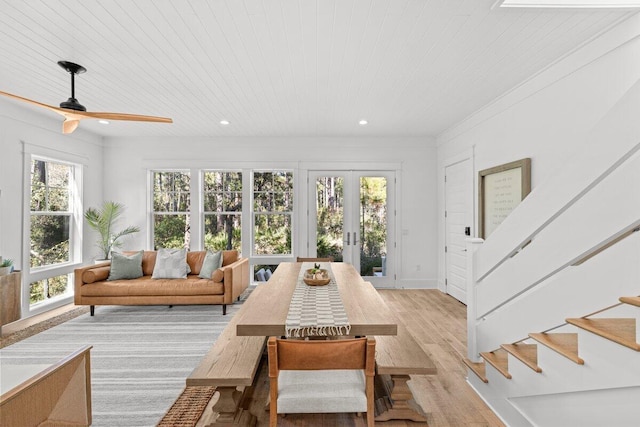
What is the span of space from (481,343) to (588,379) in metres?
0.99

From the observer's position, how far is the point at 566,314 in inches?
65.5

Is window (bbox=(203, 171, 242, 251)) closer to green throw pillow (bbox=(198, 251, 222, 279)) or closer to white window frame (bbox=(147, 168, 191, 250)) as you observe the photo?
white window frame (bbox=(147, 168, 191, 250))

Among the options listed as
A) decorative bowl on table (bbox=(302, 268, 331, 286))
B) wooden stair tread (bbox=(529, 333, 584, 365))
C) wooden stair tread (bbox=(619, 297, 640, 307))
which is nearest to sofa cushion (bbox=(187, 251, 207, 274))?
decorative bowl on table (bbox=(302, 268, 331, 286))

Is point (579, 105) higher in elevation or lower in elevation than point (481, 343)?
higher

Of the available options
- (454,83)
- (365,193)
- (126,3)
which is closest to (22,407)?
(126,3)

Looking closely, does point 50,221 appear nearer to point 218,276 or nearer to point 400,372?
point 218,276

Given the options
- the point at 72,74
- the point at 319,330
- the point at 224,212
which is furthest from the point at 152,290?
the point at 319,330

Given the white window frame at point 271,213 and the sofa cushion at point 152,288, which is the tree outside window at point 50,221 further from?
the white window frame at point 271,213

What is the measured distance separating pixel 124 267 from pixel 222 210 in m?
1.95

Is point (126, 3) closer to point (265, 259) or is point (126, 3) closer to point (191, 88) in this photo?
point (191, 88)

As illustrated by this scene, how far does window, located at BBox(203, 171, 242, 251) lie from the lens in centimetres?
602

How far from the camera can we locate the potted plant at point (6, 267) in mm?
3631

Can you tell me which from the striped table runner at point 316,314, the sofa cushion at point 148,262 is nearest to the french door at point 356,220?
the sofa cushion at point 148,262

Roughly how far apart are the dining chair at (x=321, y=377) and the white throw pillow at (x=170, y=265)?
3.26 m
